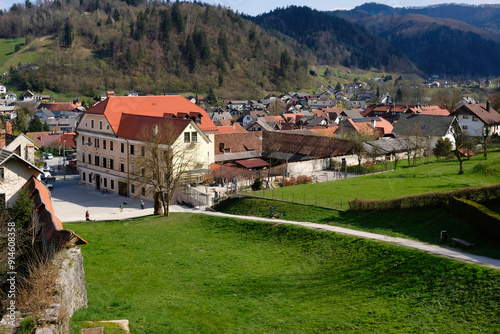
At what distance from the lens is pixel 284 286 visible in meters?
22.4

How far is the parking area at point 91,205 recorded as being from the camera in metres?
43.6

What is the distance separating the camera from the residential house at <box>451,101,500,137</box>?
237 ft

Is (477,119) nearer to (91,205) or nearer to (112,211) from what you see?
(112,211)

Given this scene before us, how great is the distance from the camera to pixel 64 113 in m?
130

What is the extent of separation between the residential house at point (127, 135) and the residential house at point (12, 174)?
1790 centimetres

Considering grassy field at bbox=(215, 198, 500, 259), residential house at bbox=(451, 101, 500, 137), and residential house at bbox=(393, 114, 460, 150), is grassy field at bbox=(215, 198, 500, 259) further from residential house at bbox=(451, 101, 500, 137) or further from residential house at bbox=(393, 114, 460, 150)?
residential house at bbox=(451, 101, 500, 137)

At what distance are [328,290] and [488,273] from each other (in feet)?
19.7

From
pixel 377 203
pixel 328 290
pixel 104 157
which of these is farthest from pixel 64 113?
pixel 328 290

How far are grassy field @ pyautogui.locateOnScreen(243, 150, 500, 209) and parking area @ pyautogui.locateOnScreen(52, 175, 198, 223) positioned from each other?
942cm

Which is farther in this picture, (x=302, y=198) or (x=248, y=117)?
(x=248, y=117)

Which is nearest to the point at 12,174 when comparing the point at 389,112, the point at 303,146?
the point at 303,146

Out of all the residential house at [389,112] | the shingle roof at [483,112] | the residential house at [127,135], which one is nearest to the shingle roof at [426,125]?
the shingle roof at [483,112]

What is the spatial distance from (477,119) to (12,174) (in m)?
61.9

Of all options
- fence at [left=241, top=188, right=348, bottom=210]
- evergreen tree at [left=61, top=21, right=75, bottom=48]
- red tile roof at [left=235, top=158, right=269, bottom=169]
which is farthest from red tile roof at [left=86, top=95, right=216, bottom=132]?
evergreen tree at [left=61, top=21, right=75, bottom=48]
